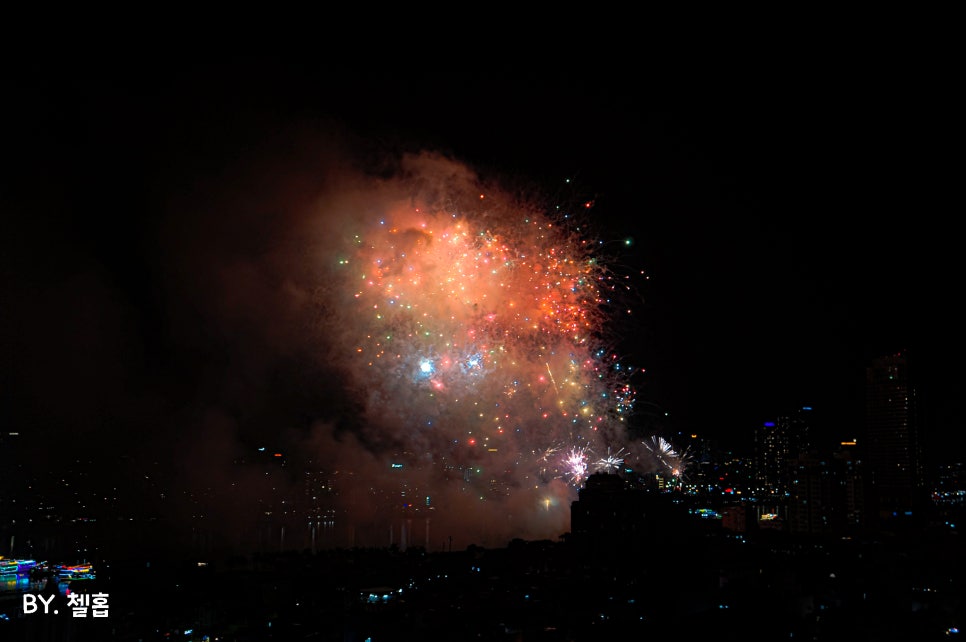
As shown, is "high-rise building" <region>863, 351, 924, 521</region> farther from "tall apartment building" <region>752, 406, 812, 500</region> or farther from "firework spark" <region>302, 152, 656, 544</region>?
"firework spark" <region>302, 152, 656, 544</region>

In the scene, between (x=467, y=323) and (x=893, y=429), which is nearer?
(x=467, y=323)

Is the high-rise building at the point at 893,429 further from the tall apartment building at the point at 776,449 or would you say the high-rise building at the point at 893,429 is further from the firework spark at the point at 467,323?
the firework spark at the point at 467,323

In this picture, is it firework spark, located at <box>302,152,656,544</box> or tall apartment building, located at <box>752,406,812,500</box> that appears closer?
firework spark, located at <box>302,152,656,544</box>

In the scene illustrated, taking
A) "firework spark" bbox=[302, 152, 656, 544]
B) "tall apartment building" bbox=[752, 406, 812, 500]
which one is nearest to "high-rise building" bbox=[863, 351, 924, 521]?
"tall apartment building" bbox=[752, 406, 812, 500]

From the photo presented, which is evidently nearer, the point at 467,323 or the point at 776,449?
the point at 467,323

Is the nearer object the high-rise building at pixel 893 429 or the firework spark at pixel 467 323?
the firework spark at pixel 467 323

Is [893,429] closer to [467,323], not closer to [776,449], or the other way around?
[776,449]

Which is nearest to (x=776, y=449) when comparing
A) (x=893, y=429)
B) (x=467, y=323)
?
(x=893, y=429)

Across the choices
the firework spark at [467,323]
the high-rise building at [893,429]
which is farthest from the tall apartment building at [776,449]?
the firework spark at [467,323]

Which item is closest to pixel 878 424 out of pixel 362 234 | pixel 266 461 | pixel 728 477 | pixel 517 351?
pixel 728 477
